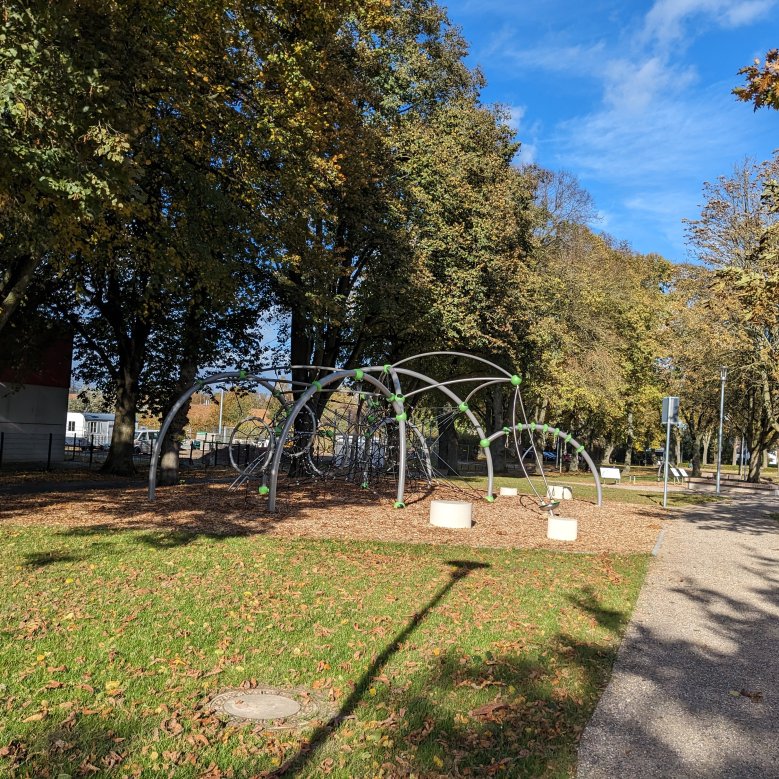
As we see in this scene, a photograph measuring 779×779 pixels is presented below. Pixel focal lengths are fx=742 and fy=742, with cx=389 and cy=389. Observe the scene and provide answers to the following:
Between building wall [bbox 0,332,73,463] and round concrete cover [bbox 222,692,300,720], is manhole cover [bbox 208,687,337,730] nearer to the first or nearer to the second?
round concrete cover [bbox 222,692,300,720]

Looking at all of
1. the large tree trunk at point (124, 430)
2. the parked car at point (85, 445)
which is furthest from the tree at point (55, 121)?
the parked car at point (85, 445)

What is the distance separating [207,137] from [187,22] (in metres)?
2.13

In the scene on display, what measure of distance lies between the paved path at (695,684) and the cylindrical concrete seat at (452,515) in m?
3.88

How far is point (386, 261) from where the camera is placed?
20797 millimetres

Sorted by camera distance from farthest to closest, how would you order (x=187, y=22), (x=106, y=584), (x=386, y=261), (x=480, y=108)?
(x=480, y=108)
(x=386, y=261)
(x=187, y=22)
(x=106, y=584)

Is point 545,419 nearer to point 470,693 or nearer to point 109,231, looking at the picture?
point 109,231

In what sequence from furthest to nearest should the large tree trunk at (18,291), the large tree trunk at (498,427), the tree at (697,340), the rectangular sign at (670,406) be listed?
the large tree trunk at (498,427) → the tree at (697,340) → the rectangular sign at (670,406) → the large tree trunk at (18,291)

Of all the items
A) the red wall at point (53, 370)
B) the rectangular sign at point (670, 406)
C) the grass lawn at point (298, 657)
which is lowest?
the grass lawn at point (298, 657)

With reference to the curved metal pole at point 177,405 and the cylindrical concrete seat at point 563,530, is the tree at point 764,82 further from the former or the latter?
the curved metal pole at point 177,405

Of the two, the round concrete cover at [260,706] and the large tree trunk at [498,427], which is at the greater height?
the large tree trunk at [498,427]

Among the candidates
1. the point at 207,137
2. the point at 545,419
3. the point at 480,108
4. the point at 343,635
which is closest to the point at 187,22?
the point at 207,137

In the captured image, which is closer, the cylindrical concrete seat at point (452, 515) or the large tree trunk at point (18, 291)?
the large tree trunk at point (18, 291)

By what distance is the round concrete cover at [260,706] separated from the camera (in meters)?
4.31

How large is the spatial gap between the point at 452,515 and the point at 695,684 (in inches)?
316
